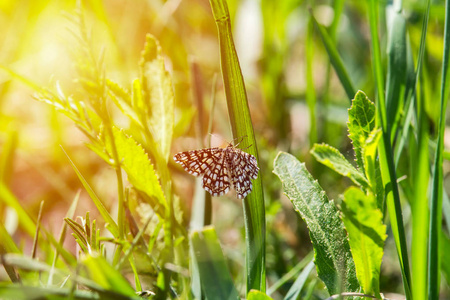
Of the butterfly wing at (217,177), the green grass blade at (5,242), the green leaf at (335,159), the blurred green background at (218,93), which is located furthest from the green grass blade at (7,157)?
the green leaf at (335,159)

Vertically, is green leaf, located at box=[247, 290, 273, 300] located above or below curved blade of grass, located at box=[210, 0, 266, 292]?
below

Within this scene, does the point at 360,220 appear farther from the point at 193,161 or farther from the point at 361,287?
the point at 193,161

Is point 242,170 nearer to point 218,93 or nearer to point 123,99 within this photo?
point 123,99

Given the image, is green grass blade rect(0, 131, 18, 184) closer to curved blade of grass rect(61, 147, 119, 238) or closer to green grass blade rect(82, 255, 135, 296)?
curved blade of grass rect(61, 147, 119, 238)

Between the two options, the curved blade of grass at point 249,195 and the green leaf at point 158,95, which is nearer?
the curved blade of grass at point 249,195

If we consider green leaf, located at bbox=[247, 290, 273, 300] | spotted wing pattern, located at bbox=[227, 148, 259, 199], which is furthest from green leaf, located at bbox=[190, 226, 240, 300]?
spotted wing pattern, located at bbox=[227, 148, 259, 199]

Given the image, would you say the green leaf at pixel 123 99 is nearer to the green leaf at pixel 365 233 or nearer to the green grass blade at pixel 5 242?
the green grass blade at pixel 5 242
